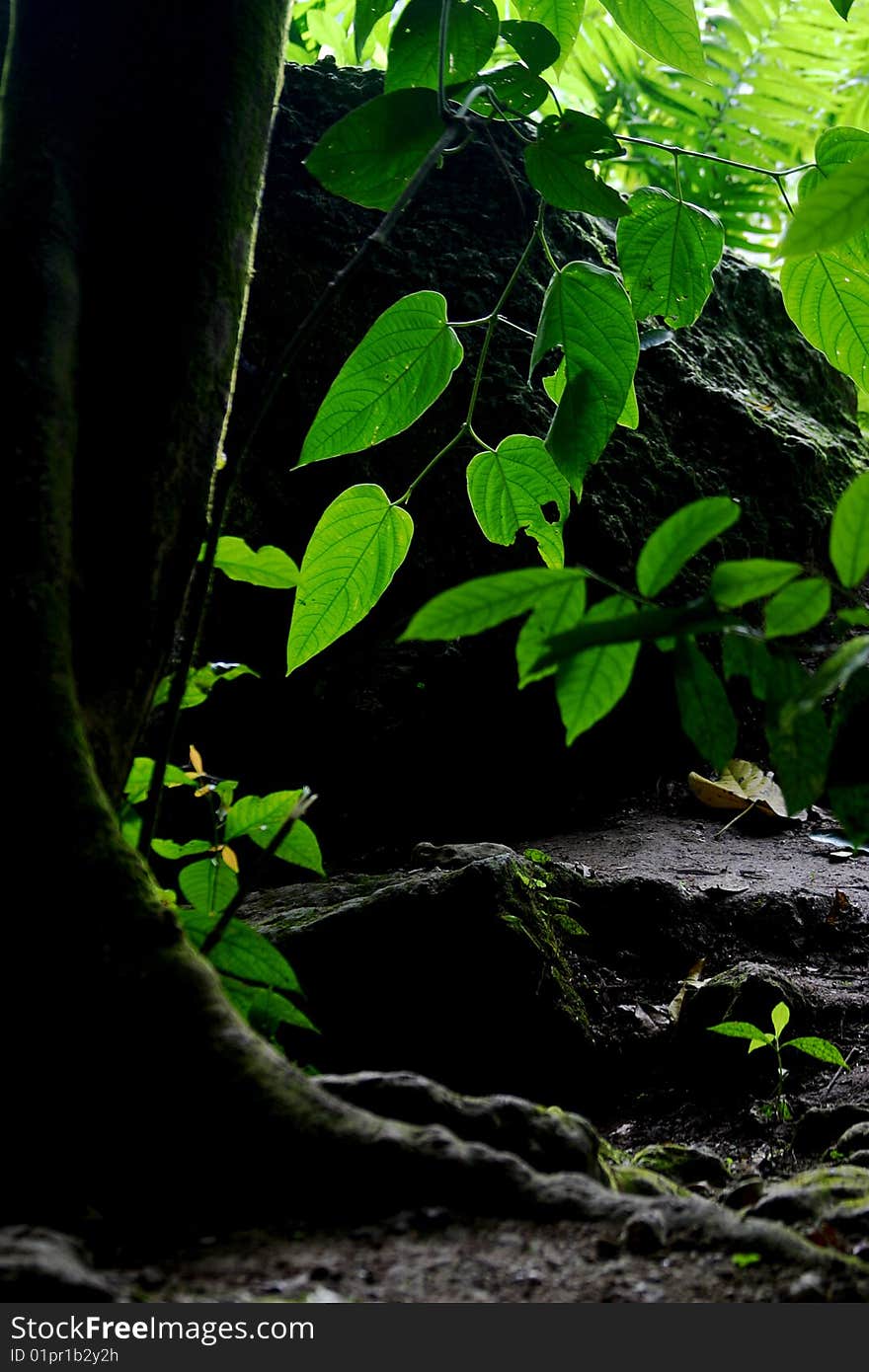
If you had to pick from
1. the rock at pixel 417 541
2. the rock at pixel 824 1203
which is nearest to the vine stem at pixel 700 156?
the rock at pixel 824 1203

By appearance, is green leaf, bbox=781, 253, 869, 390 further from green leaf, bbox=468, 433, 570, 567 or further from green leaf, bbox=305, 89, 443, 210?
green leaf, bbox=305, 89, 443, 210

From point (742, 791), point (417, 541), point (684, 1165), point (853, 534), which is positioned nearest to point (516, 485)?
point (853, 534)

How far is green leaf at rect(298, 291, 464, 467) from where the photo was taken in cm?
114

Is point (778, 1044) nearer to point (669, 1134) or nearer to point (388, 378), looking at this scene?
point (669, 1134)

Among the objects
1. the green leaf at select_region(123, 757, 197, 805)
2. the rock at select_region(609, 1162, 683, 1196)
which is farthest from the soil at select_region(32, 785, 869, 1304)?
the green leaf at select_region(123, 757, 197, 805)

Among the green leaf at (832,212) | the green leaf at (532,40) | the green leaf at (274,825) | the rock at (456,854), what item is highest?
the green leaf at (532,40)

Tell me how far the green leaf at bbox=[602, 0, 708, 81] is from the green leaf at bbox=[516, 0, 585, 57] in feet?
0.20

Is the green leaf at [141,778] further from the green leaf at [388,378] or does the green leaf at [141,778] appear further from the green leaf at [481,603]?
the green leaf at [481,603]

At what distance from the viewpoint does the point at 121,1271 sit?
2.14ft

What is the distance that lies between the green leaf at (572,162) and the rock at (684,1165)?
122 centimetres

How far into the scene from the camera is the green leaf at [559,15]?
124 cm

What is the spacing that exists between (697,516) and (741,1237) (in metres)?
0.57

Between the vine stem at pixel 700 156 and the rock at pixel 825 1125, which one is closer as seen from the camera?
the vine stem at pixel 700 156

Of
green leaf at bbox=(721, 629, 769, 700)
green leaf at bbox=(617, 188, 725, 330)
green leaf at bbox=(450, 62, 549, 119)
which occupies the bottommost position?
green leaf at bbox=(721, 629, 769, 700)
